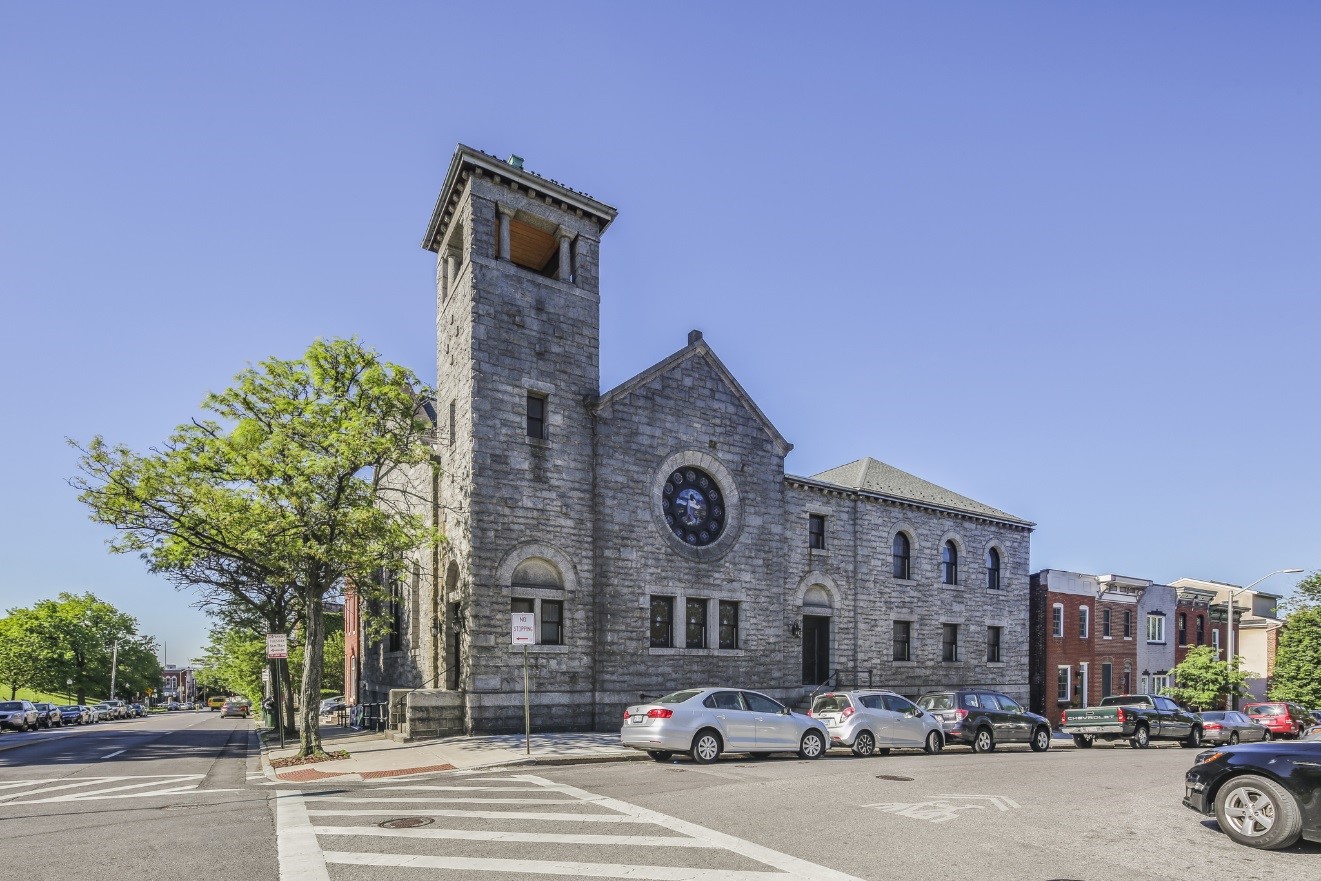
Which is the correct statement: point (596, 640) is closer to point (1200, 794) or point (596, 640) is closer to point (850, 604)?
point (850, 604)

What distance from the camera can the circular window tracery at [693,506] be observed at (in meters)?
25.1

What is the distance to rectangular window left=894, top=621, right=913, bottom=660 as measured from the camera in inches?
1222

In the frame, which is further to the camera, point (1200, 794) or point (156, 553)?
point (156, 553)

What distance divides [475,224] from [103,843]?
1704 centimetres

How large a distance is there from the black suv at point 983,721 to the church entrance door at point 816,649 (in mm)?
5364

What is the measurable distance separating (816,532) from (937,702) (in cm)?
773

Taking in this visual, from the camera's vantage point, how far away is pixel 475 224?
2277 cm

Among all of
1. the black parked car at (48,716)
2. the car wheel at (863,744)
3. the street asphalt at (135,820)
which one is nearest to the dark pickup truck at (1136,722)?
the car wheel at (863,744)

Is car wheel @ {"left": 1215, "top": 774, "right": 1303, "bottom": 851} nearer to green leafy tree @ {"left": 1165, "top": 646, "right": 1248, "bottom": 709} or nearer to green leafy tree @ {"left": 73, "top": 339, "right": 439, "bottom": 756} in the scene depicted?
green leafy tree @ {"left": 73, "top": 339, "right": 439, "bottom": 756}

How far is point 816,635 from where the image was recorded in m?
28.8

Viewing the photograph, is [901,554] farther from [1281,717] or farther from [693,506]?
[1281,717]

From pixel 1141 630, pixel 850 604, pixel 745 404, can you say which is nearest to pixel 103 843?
pixel 745 404

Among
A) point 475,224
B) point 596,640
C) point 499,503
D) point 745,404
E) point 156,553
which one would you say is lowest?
point 596,640

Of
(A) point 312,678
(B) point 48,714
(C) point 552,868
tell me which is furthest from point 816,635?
(B) point 48,714
